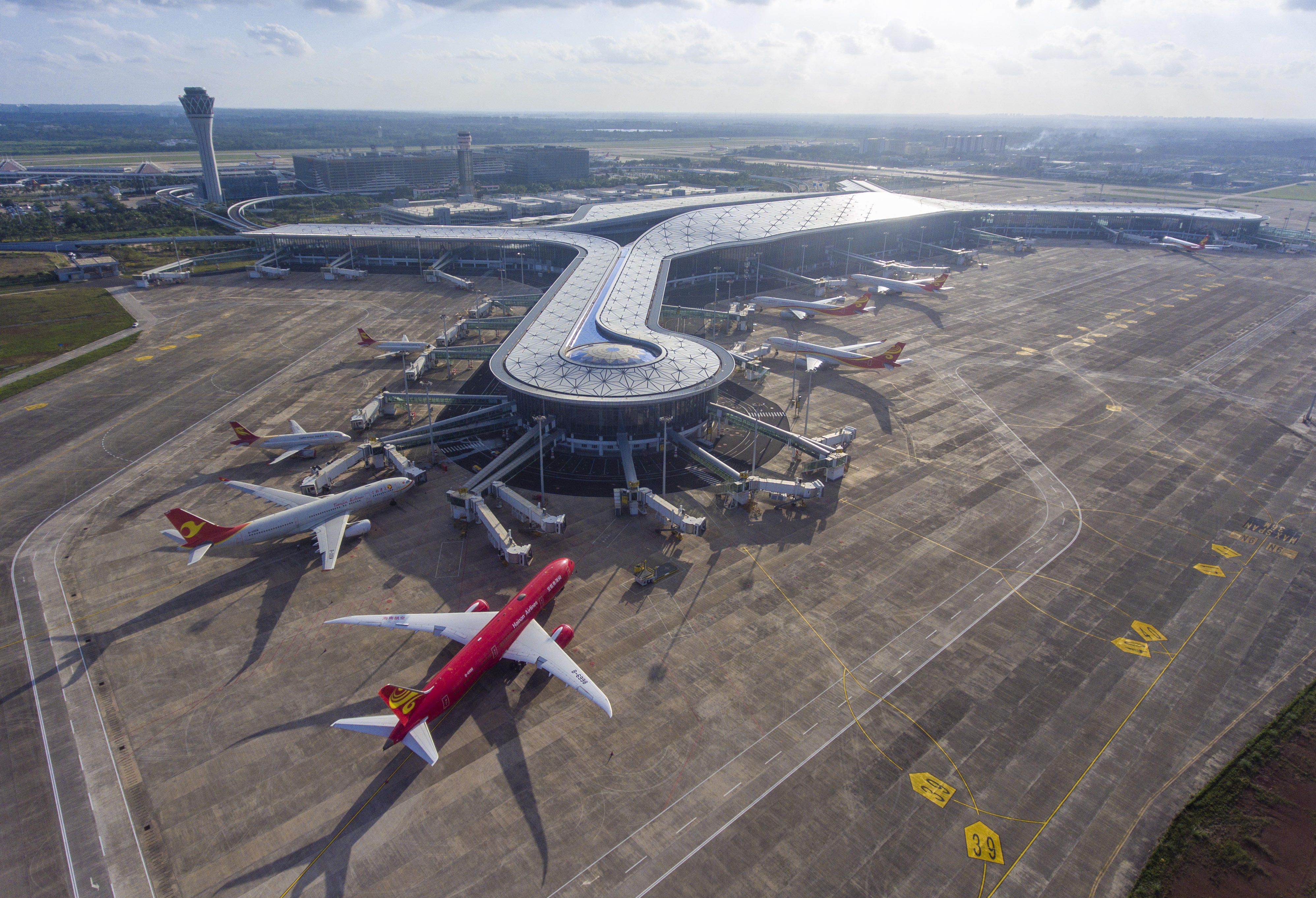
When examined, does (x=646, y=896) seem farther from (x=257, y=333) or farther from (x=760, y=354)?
(x=257, y=333)

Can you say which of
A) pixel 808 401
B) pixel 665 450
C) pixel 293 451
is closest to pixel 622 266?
pixel 808 401

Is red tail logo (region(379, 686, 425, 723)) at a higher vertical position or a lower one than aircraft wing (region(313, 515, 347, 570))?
higher

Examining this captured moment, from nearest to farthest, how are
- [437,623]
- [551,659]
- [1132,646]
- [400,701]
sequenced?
[400,701], [551,659], [437,623], [1132,646]

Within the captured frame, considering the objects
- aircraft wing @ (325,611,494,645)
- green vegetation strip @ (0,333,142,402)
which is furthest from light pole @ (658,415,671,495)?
green vegetation strip @ (0,333,142,402)

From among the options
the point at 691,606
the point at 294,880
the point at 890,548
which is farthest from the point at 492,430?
the point at 294,880

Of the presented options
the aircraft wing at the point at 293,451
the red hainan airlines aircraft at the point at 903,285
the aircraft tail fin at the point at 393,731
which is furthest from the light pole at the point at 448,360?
the red hainan airlines aircraft at the point at 903,285

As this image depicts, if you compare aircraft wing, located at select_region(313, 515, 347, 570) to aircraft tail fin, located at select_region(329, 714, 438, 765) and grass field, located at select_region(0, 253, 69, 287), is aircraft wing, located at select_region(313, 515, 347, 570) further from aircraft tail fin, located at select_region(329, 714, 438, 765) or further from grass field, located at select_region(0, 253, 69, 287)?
grass field, located at select_region(0, 253, 69, 287)

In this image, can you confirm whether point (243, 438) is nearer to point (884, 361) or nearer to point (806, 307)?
point (884, 361)
